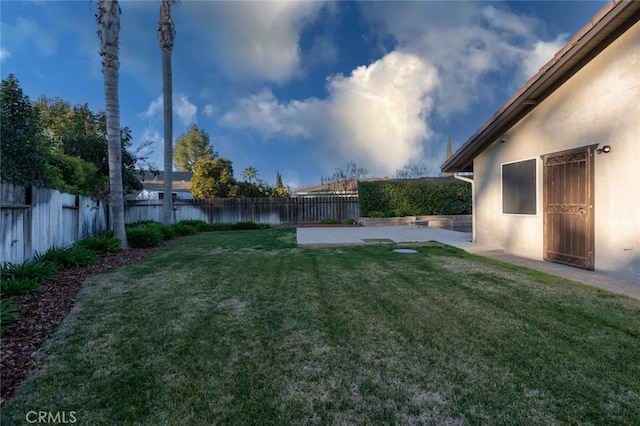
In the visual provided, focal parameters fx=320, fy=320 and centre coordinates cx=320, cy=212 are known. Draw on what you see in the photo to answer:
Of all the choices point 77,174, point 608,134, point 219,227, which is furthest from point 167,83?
point 608,134

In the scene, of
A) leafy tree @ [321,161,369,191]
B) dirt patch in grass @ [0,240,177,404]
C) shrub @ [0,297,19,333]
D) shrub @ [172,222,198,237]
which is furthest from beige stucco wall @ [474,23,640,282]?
leafy tree @ [321,161,369,191]

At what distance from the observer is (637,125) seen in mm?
5035

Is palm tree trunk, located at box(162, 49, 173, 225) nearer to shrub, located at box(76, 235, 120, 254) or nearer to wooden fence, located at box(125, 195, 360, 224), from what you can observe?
wooden fence, located at box(125, 195, 360, 224)

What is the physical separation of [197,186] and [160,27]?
11.6 meters

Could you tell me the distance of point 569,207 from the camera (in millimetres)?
6250

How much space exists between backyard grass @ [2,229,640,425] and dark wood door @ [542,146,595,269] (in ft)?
4.96

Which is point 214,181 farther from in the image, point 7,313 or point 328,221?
point 7,313

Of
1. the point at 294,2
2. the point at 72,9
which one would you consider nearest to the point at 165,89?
the point at 72,9

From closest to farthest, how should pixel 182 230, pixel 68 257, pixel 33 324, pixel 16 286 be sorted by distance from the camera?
pixel 33 324 → pixel 16 286 → pixel 68 257 → pixel 182 230

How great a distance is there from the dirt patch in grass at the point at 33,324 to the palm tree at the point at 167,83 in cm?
904

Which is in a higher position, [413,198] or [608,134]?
Result: [608,134]

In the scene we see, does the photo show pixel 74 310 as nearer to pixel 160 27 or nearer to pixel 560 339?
pixel 560 339

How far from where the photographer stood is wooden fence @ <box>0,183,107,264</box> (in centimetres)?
514

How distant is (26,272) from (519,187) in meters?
9.75
